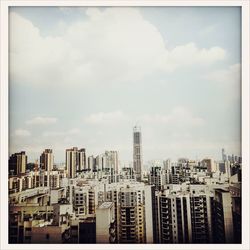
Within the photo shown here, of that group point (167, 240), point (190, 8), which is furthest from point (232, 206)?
point (190, 8)

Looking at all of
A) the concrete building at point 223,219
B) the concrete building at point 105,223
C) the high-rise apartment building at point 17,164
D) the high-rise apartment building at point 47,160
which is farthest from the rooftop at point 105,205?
the concrete building at point 223,219

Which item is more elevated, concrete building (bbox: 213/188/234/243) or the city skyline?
the city skyline

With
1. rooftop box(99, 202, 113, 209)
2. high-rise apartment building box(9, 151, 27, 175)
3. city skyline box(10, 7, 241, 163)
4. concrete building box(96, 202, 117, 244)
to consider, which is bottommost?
concrete building box(96, 202, 117, 244)

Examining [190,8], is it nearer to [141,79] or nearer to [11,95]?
[141,79]

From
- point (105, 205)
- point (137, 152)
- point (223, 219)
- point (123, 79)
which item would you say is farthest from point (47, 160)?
point (223, 219)

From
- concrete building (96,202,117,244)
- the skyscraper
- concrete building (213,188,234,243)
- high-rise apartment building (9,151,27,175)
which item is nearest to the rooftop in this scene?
concrete building (96,202,117,244)

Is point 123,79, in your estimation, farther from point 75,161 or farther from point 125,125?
point 75,161

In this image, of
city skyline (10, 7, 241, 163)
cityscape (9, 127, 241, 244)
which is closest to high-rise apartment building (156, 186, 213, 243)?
cityscape (9, 127, 241, 244)

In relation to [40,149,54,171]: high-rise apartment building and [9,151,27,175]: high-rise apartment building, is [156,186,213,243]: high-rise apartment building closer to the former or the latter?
[40,149,54,171]: high-rise apartment building
